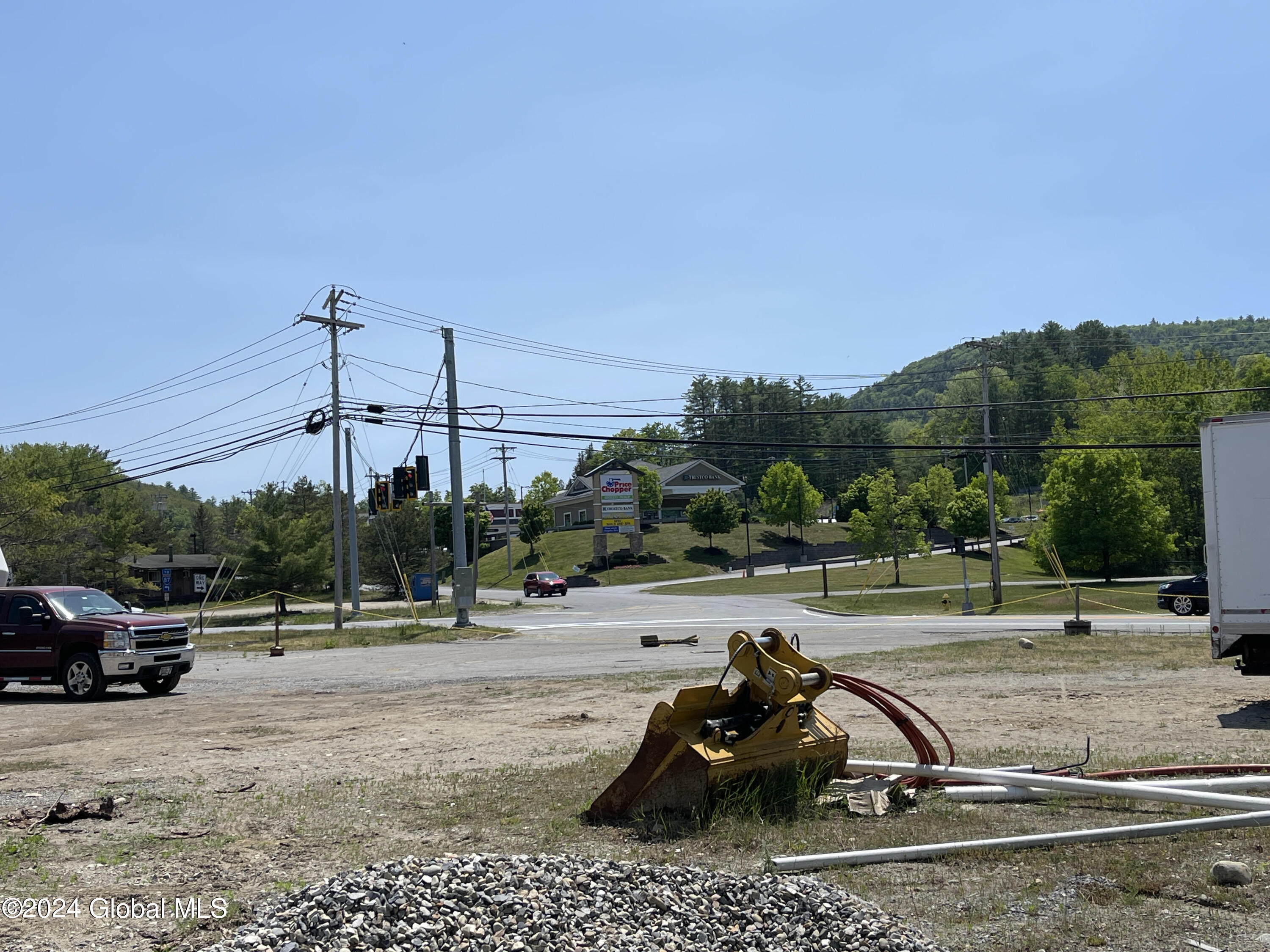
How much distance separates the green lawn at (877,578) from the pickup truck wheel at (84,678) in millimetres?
44986

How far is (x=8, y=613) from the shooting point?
55.8ft

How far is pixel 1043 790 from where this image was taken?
291 inches

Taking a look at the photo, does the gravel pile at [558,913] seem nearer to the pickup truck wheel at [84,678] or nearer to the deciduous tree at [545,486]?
the pickup truck wheel at [84,678]

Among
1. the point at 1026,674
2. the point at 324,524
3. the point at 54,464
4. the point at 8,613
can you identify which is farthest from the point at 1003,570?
the point at 54,464

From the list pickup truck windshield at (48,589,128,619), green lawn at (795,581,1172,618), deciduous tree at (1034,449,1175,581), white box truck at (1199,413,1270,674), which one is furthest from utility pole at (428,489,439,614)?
white box truck at (1199,413,1270,674)

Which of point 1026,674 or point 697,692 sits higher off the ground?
point 697,692

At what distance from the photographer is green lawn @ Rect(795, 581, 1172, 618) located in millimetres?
38219

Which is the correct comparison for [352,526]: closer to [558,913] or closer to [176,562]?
[558,913]

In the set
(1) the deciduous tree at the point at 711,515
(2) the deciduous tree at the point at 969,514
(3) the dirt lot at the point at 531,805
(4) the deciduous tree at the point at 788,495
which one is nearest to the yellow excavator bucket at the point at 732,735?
(3) the dirt lot at the point at 531,805

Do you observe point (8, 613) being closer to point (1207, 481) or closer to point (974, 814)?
point (974, 814)

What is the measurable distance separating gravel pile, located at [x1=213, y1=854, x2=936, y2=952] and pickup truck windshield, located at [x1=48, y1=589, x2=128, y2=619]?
14056 millimetres

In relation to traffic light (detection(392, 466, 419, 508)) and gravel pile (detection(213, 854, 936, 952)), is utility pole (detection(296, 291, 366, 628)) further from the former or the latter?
gravel pile (detection(213, 854, 936, 952))

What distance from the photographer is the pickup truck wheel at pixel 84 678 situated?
54.6ft

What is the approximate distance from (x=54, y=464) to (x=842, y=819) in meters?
90.1
